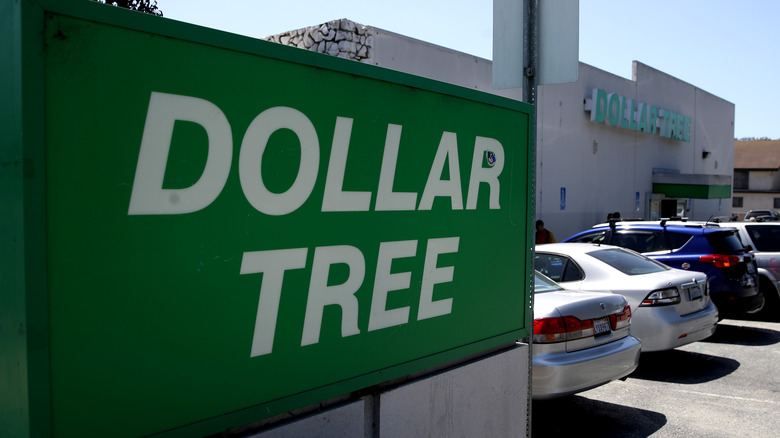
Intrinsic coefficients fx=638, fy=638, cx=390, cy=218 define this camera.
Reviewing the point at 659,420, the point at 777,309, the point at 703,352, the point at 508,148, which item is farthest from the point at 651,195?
the point at 508,148

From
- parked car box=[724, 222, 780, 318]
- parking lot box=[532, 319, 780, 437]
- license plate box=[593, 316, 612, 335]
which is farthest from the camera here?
parked car box=[724, 222, 780, 318]

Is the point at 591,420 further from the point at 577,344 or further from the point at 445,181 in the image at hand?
the point at 445,181

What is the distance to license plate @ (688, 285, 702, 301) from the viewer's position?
25.7 ft

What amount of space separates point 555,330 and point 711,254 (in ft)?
17.9

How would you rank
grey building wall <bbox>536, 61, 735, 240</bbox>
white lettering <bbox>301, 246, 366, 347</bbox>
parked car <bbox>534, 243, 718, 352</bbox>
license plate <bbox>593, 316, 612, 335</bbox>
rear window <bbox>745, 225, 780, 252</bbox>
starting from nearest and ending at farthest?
white lettering <bbox>301, 246, 366, 347</bbox>, license plate <bbox>593, 316, 612, 335</bbox>, parked car <bbox>534, 243, 718, 352</bbox>, rear window <bbox>745, 225, 780, 252</bbox>, grey building wall <bbox>536, 61, 735, 240</bbox>

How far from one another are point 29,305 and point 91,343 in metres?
0.23

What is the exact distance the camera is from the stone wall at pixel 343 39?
464 inches

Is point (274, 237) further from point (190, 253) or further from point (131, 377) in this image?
point (131, 377)

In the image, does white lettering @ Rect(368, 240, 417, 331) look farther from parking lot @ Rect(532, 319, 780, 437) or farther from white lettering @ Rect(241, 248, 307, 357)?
parking lot @ Rect(532, 319, 780, 437)

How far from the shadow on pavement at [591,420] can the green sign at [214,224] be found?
3.05 meters

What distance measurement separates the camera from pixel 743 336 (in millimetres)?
10273

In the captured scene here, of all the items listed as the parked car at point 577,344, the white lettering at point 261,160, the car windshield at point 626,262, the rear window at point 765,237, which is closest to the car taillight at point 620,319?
the parked car at point 577,344

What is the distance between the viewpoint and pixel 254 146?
2348 mm

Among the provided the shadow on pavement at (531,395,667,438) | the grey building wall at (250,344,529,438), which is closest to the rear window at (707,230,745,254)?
the shadow on pavement at (531,395,667,438)
